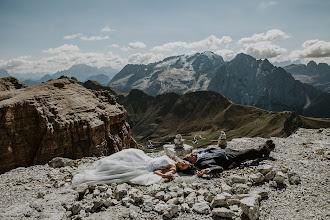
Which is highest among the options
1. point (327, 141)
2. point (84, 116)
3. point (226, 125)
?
point (84, 116)

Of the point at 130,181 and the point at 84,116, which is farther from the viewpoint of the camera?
the point at 84,116

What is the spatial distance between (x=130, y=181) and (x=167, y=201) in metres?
2.46

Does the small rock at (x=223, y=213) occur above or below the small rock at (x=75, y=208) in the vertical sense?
below

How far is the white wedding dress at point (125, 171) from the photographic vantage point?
30.9 feet

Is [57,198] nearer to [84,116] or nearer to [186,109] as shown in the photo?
[84,116]

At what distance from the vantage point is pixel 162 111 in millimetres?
182000

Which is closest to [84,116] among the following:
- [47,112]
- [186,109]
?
[47,112]

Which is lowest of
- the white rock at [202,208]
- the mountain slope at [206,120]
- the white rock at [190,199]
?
the mountain slope at [206,120]

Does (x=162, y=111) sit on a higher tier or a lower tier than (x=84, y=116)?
lower

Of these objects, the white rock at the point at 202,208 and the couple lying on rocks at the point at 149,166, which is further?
the couple lying on rocks at the point at 149,166

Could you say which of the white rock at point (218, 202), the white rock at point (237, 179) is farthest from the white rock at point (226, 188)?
the white rock at point (218, 202)

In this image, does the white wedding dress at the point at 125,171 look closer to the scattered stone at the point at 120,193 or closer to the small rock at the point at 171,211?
the scattered stone at the point at 120,193

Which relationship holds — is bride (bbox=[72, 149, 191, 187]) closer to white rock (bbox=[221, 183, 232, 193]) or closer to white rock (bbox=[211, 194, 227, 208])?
white rock (bbox=[221, 183, 232, 193])

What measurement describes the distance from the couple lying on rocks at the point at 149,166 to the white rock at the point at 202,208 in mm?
2659
